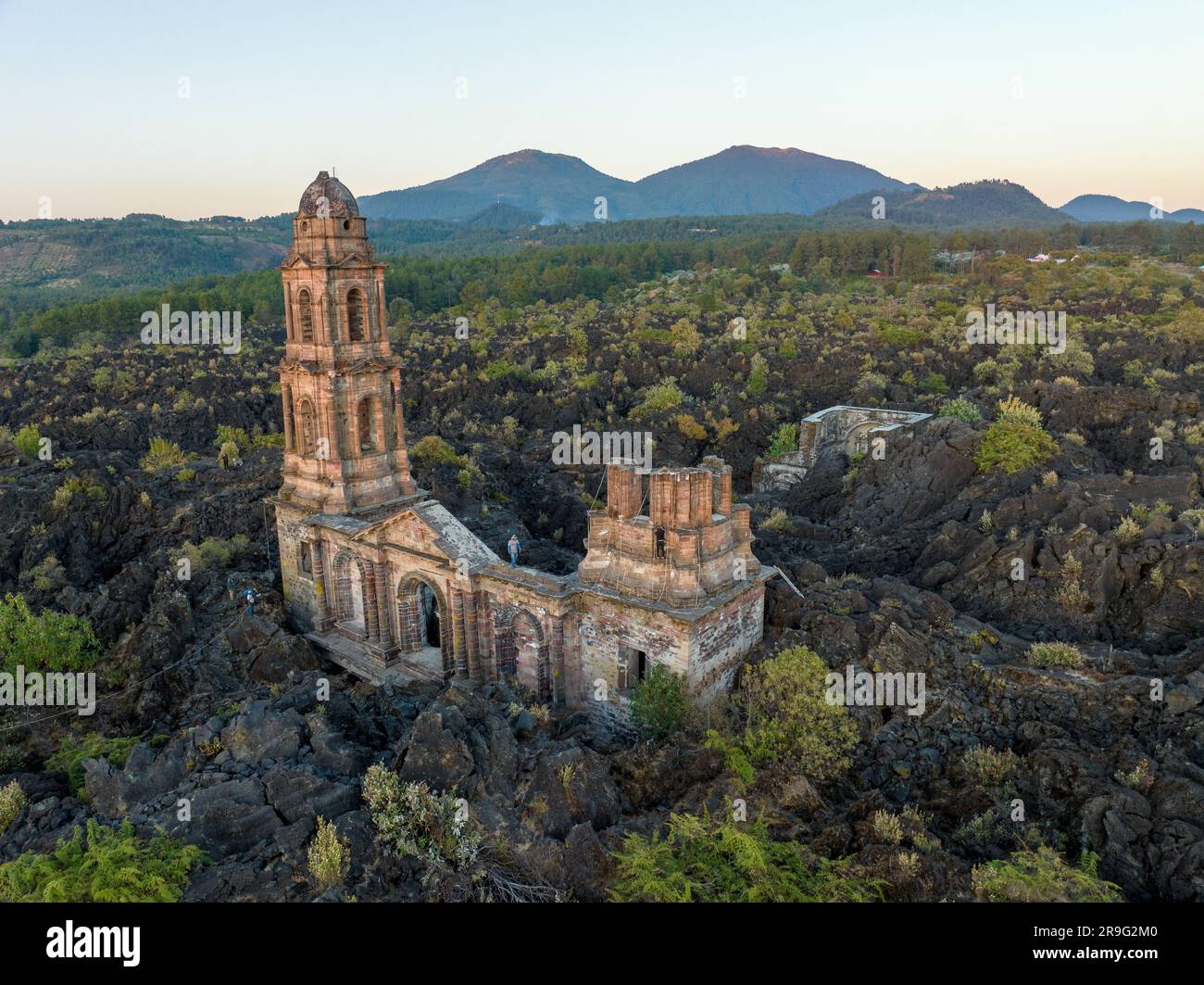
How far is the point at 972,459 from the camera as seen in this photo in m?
30.1

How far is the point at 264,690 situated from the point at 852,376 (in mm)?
42793

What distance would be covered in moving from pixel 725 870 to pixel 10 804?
37.7 feet

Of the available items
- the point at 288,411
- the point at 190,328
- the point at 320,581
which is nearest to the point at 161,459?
the point at 288,411

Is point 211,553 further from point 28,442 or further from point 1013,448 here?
point 1013,448

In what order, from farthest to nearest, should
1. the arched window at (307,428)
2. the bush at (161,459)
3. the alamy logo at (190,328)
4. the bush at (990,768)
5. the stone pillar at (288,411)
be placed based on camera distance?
the alamy logo at (190,328) < the bush at (161,459) < the stone pillar at (288,411) < the arched window at (307,428) < the bush at (990,768)

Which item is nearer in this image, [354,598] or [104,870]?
[104,870]

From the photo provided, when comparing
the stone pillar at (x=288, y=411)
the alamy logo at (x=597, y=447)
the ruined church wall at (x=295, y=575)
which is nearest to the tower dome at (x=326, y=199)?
the stone pillar at (x=288, y=411)

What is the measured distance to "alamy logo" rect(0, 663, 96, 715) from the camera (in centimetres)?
1970

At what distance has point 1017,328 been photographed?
192 feet

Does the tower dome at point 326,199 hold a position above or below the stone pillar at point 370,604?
above

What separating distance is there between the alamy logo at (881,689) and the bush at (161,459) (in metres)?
29.8

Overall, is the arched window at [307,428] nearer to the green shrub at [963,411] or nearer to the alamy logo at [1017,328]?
the green shrub at [963,411]

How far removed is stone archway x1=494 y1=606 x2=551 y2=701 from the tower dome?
10443mm

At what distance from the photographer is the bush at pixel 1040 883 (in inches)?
373
